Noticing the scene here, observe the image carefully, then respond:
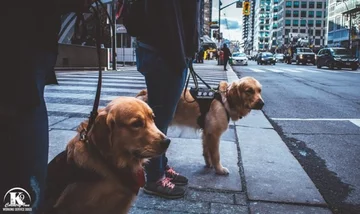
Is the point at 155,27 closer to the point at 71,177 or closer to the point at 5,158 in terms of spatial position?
the point at 71,177

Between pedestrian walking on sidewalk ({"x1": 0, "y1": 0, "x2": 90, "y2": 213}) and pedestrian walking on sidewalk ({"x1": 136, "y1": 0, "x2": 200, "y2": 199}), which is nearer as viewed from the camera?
pedestrian walking on sidewalk ({"x1": 0, "y1": 0, "x2": 90, "y2": 213})

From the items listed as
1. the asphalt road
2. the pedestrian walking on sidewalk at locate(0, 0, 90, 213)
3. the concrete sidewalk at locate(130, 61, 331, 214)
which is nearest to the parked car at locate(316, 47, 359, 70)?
the asphalt road

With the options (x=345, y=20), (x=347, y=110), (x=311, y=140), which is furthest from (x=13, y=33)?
(x=345, y=20)

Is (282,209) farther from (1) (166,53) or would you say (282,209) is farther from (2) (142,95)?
(2) (142,95)

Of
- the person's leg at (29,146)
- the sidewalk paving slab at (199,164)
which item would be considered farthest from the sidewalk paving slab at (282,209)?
the person's leg at (29,146)

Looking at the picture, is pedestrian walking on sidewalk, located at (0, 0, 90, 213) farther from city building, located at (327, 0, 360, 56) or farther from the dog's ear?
city building, located at (327, 0, 360, 56)

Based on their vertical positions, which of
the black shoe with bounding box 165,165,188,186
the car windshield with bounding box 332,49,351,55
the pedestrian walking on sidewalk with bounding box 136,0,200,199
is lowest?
the black shoe with bounding box 165,165,188,186

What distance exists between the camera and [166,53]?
248cm

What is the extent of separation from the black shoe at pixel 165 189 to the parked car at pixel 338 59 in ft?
95.2

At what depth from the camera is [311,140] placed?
4867 mm

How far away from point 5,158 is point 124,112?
614 mm

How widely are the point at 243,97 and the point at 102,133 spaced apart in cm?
200

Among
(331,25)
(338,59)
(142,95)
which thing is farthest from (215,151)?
(331,25)

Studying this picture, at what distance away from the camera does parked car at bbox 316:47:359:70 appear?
28.7 metres
